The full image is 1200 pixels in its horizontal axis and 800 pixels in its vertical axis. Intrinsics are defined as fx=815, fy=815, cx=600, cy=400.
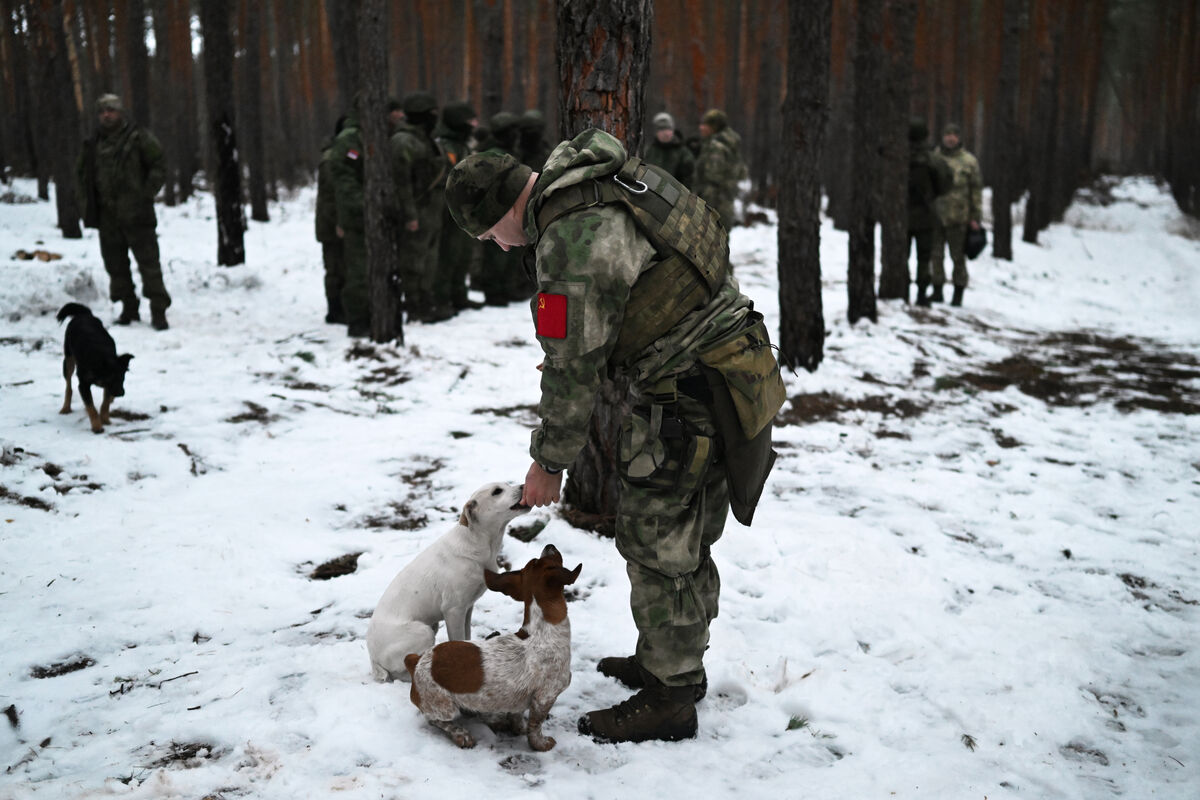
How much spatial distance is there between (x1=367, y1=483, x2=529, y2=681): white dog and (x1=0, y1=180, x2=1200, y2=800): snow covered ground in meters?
0.18

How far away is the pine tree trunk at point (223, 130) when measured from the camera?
38.7ft

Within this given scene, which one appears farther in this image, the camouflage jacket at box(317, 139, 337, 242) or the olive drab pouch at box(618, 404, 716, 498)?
the camouflage jacket at box(317, 139, 337, 242)

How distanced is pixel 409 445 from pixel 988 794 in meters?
4.35

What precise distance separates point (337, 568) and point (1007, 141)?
16561 millimetres

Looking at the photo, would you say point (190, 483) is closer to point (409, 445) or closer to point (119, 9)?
point (409, 445)

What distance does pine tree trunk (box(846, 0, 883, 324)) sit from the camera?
959 cm

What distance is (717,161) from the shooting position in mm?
11375

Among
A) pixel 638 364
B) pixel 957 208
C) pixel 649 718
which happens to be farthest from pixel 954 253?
pixel 649 718

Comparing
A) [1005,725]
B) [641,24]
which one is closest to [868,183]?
[641,24]

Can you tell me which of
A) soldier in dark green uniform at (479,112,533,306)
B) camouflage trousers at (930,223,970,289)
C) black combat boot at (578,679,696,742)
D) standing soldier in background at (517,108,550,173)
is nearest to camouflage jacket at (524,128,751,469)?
black combat boot at (578,679,696,742)

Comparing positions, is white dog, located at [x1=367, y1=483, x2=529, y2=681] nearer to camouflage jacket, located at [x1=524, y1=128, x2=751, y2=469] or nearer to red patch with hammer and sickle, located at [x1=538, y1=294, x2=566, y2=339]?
camouflage jacket, located at [x1=524, y1=128, x2=751, y2=469]

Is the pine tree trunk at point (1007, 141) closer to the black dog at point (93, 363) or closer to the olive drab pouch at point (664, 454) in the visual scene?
the black dog at point (93, 363)

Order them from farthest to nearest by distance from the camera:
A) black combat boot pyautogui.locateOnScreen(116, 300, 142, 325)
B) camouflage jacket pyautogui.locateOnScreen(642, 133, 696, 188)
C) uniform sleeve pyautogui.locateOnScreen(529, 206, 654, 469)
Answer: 1. camouflage jacket pyautogui.locateOnScreen(642, 133, 696, 188)
2. black combat boot pyautogui.locateOnScreen(116, 300, 142, 325)
3. uniform sleeve pyautogui.locateOnScreen(529, 206, 654, 469)

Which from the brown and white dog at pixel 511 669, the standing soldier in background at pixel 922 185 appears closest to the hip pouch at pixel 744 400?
the brown and white dog at pixel 511 669
